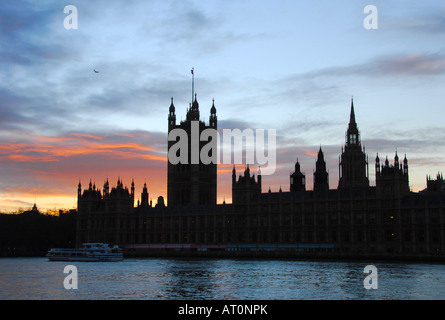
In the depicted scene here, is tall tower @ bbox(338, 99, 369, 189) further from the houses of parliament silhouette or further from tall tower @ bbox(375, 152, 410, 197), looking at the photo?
tall tower @ bbox(375, 152, 410, 197)

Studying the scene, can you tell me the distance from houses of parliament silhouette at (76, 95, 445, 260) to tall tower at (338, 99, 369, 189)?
1.03ft

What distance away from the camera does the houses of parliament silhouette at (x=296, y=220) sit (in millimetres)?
133875

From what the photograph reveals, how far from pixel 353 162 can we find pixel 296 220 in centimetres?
5199

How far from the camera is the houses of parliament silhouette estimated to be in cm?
13388

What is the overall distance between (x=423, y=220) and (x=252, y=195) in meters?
48.0

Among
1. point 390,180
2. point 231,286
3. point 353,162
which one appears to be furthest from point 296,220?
point 231,286

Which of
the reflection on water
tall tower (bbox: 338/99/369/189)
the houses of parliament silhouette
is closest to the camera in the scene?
the reflection on water

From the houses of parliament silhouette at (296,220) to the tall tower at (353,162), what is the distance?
31 centimetres

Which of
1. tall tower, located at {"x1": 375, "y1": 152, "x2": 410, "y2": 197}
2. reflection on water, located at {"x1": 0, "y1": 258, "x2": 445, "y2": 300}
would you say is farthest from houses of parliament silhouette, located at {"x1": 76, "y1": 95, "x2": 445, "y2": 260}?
reflection on water, located at {"x1": 0, "y1": 258, "x2": 445, "y2": 300}

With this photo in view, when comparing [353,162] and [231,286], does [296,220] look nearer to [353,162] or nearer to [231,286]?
[353,162]

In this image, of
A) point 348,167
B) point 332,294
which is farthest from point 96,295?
point 348,167

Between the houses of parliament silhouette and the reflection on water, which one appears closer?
the reflection on water
